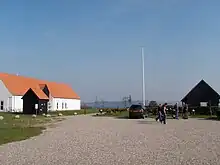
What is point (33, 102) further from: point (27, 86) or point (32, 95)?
point (27, 86)

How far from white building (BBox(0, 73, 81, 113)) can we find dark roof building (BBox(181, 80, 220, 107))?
23.0 m

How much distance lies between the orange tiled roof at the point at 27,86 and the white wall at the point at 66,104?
0.85 metres

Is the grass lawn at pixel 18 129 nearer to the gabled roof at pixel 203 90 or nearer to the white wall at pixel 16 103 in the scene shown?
the gabled roof at pixel 203 90

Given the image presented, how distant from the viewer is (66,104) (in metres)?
80.9

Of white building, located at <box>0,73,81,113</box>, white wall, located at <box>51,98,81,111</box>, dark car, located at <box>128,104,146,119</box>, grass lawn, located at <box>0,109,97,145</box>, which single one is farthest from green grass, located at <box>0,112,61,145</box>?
white wall, located at <box>51,98,81,111</box>

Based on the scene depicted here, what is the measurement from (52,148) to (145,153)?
155 inches

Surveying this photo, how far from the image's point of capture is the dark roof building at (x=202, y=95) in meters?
52.7

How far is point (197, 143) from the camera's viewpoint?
595 inches

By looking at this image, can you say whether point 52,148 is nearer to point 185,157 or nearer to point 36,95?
point 185,157

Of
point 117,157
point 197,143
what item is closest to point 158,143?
point 197,143

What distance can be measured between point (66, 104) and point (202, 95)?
36.7m

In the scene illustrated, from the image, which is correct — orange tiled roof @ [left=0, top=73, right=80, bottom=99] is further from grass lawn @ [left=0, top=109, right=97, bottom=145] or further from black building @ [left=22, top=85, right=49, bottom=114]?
grass lawn @ [left=0, top=109, right=97, bottom=145]

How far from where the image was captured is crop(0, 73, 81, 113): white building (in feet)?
179

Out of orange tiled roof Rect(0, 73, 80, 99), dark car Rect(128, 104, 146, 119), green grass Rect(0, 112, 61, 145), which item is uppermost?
orange tiled roof Rect(0, 73, 80, 99)
